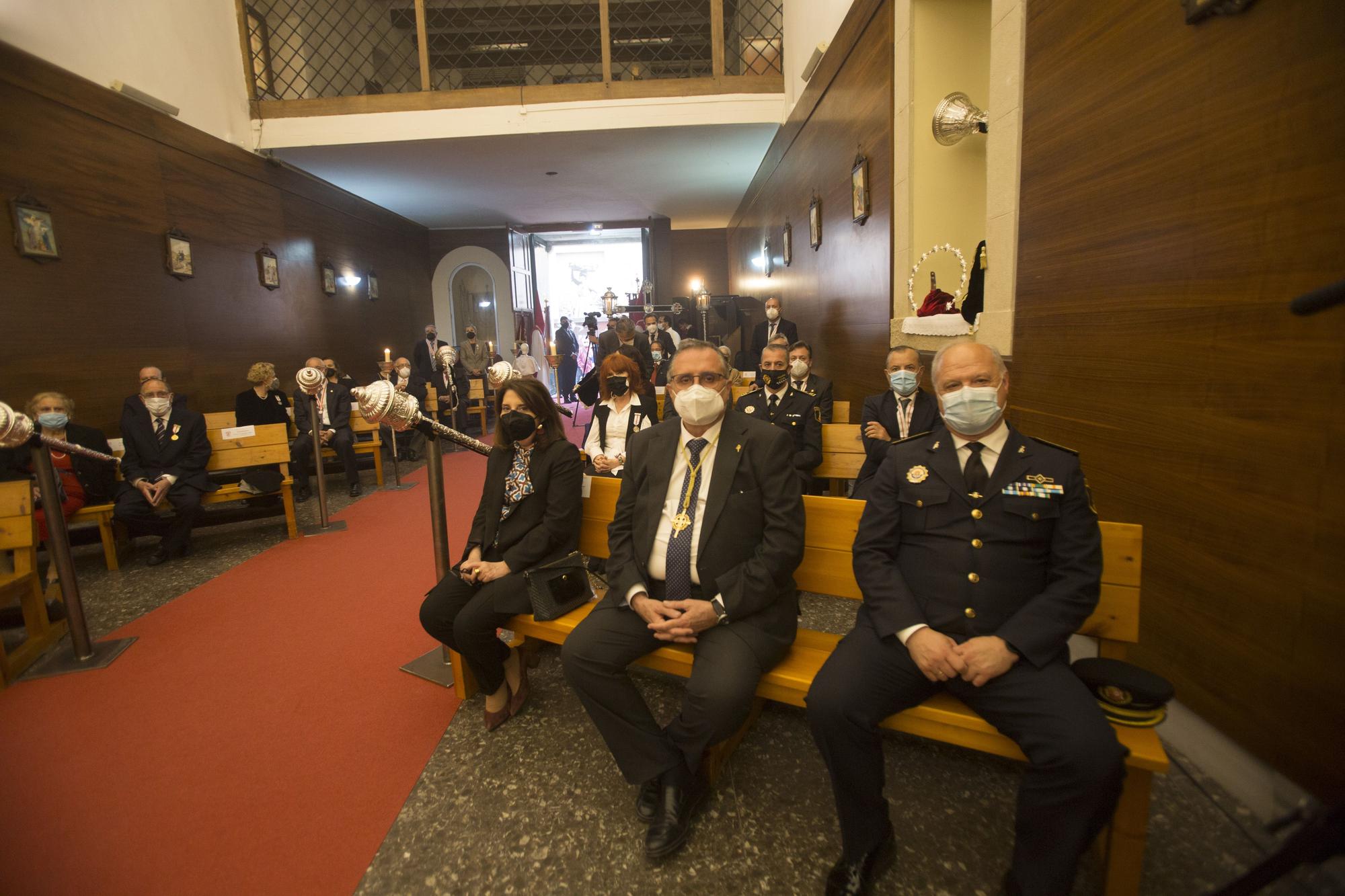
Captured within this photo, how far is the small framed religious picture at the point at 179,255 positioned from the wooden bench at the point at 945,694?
609 cm

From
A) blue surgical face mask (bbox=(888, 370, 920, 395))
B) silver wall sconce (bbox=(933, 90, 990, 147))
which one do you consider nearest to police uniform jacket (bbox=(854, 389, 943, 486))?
blue surgical face mask (bbox=(888, 370, 920, 395))

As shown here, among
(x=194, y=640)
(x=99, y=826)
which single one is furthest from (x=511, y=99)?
(x=99, y=826)

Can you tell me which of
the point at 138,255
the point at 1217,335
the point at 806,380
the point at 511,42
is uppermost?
the point at 511,42

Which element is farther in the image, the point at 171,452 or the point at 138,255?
the point at 138,255

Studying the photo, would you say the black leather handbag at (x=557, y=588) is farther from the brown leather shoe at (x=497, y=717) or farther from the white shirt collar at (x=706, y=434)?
the white shirt collar at (x=706, y=434)

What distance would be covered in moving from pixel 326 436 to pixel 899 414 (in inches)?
214

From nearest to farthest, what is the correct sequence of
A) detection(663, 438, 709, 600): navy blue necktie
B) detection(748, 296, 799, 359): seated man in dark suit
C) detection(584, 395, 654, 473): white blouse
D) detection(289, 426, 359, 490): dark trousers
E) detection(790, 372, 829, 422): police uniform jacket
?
detection(663, 438, 709, 600): navy blue necktie → detection(584, 395, 654, 473): white blouse → detection(790, 372, 829, 422): police uniform jacket → detection(289, 426, 359, 490): dark trousers → detection(748, 296, 799, 359): seated man in dark suit

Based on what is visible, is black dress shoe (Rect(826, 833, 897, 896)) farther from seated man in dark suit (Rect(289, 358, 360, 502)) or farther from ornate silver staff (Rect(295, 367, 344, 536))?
seated man in dark suit (Rect(289, 358, 360, 502))

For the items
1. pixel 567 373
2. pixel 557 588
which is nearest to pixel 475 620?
pixel 557 588

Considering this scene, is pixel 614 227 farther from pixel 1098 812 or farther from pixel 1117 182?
pixel 1098 812

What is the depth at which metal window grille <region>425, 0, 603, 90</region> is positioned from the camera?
10.8m

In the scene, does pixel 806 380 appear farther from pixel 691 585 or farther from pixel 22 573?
pixel 22 573

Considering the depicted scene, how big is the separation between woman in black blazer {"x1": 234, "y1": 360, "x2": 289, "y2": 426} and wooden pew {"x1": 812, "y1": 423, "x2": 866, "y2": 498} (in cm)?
489

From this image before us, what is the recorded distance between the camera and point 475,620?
220 centimetres
